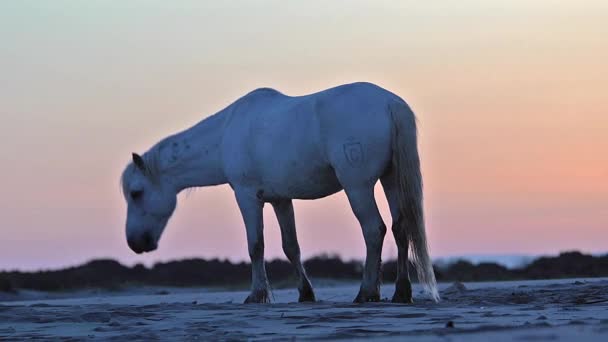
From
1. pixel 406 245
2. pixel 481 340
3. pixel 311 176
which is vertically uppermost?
pixel 311 176

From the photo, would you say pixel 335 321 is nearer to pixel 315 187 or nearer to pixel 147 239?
pixel 315 187

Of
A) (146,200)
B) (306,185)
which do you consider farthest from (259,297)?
(146,200)

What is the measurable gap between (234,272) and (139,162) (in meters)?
11.0

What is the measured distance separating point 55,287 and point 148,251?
6.72m

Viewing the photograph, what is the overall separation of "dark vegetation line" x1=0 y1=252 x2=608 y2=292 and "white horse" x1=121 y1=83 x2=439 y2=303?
6090 millimetres

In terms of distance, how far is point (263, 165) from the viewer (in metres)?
11.2

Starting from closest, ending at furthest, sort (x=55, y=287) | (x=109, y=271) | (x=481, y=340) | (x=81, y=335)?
(x=481, y=340) → (x=81, y=335) → (x=55, y=287) → (x=109, y=271)

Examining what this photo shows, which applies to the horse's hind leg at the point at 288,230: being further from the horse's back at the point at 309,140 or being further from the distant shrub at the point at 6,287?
the distant shrub at the point at 6,287

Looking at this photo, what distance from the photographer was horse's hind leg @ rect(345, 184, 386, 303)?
33.5 feet

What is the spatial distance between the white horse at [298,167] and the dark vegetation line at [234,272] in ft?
20.0

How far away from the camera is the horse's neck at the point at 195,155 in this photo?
12.4 metres

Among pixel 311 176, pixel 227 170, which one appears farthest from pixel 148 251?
pixel 311 176

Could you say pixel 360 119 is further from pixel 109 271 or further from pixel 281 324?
pixel 109 271

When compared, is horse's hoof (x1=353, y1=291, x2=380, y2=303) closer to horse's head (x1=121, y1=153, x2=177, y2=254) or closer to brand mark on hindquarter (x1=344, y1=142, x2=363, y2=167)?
brand mark on hindquarter (x1=344, y1=142, x2=363, y2=167)
